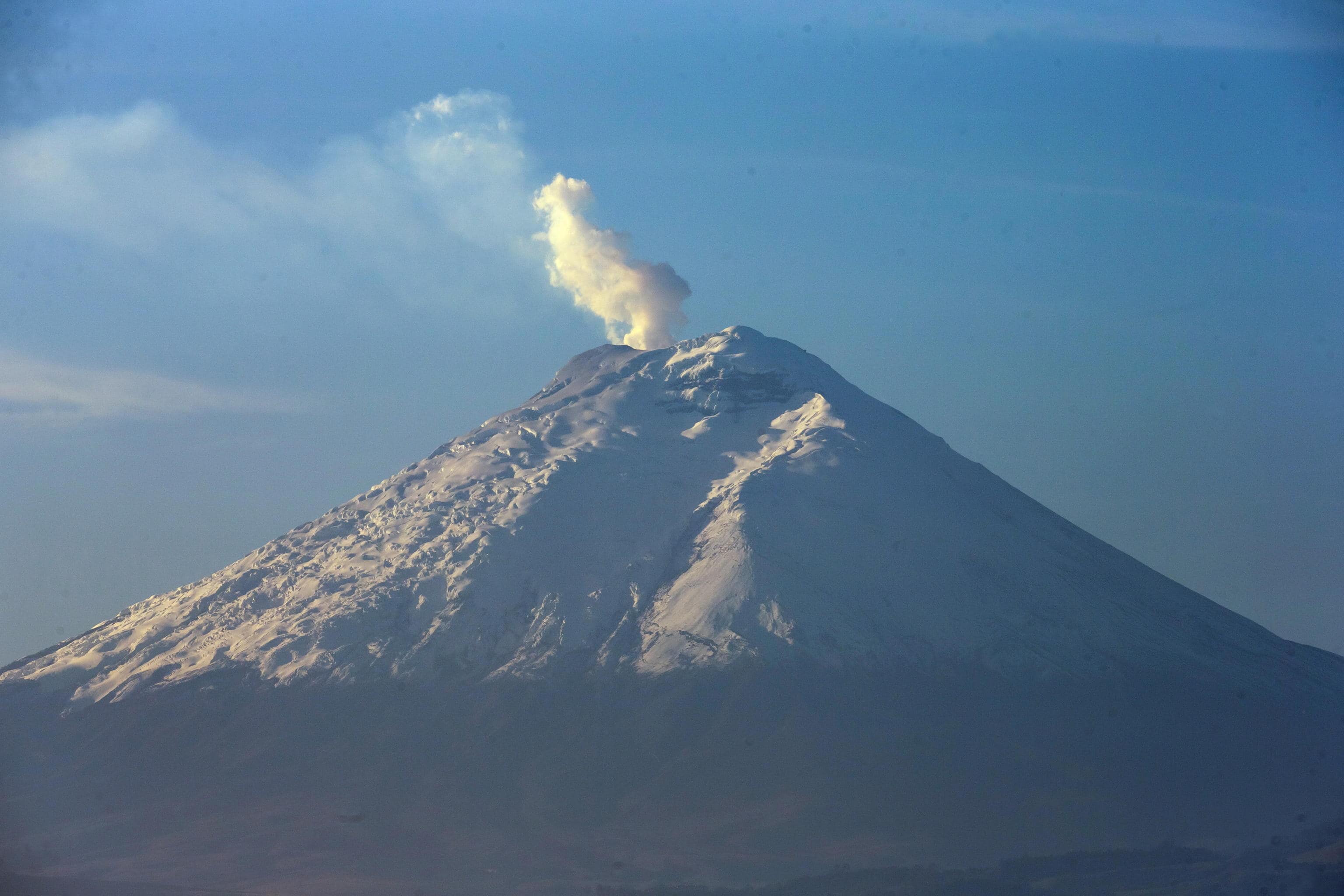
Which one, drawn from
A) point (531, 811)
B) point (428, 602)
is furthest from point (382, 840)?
point (428, 602)

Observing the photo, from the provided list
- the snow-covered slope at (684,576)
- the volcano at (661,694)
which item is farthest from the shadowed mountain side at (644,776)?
the snow-covered slope at (684,576)

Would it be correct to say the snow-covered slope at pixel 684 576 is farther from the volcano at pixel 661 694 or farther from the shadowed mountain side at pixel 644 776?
the shadowed mountain side at pixel 644 776

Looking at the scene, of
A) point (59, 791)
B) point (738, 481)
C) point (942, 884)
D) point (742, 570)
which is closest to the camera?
point (942, 884)

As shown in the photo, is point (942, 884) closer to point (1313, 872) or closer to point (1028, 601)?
point (1313, 872)

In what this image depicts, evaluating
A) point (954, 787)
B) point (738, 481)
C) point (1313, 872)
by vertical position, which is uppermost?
point (738, 481)

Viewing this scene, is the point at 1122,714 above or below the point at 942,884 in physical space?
above

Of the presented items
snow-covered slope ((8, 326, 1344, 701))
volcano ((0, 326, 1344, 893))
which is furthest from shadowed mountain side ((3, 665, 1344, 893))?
snow-covered slope ((8, 326, 1344, 701))
